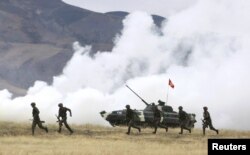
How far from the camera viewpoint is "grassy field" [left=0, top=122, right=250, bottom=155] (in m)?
24.9

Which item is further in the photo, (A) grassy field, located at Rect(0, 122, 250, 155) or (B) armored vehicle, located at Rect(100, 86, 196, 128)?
(B) armored vehicle, located at Rect(100, 86, 196, 128)

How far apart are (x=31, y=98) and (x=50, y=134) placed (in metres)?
48.2

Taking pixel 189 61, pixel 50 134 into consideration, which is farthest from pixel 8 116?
pixel 189 61

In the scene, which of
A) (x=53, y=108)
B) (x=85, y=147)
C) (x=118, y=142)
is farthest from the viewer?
(x=53, y=108)

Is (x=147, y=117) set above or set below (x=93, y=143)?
above

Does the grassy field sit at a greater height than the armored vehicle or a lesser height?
lesser

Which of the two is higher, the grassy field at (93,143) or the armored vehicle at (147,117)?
the armored vehicle at (147,117)

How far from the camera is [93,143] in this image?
2927cm

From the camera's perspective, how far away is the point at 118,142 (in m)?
30.2

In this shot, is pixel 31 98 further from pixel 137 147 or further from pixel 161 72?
pixel 161 72

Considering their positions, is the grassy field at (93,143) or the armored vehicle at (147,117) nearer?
the grassy field at (93,143)

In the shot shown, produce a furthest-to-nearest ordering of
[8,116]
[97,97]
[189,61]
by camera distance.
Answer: [189,61] → [97,97] → [8,116]

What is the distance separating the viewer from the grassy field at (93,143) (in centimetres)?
2492

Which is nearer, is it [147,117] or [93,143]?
[93,143]
